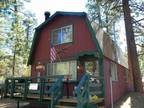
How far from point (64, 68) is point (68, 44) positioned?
5.61 ft

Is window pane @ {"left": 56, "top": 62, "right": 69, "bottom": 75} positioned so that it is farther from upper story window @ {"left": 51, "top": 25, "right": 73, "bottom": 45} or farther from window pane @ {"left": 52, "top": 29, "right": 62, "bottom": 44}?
window pane @ {"left": 52, "top": 29, "right": 62, "bottom": 44}

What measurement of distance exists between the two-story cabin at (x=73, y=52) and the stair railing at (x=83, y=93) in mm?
2376

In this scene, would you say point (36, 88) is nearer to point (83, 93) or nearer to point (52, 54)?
point (83, 93)

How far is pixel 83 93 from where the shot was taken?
28.6 ft

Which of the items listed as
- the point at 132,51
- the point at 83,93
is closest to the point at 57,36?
the point at 132,51

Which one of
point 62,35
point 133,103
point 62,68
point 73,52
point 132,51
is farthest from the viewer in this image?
point 132,51

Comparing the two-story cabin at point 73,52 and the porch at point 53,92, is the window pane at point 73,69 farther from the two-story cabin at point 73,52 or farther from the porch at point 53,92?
the porch at point 53,92

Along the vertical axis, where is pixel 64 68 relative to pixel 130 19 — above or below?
below

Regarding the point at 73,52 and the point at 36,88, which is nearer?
the point at 36,88

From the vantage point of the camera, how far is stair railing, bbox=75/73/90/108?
27.9 ft

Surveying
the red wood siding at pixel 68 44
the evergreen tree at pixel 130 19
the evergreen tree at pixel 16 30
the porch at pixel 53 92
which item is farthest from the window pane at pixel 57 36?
the evergreen tree at pixel 16 30

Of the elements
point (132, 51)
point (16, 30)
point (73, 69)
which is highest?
point (16, 30)

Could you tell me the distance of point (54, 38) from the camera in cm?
1541

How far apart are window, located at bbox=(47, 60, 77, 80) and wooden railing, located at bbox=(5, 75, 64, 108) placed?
175 centimetres
